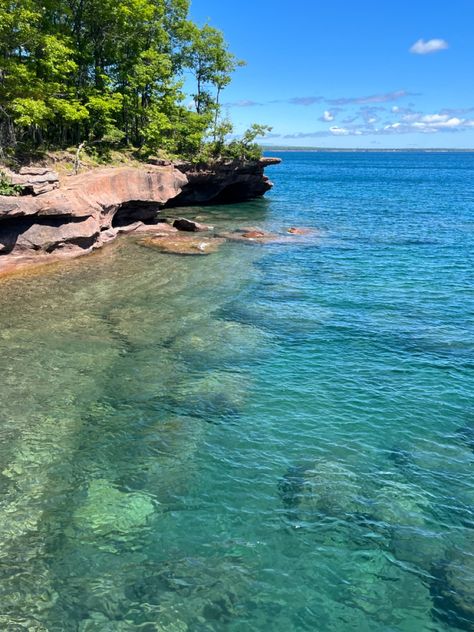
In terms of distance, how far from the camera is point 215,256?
34938 millimetres

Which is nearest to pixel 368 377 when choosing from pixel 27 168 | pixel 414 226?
pixel 27 168

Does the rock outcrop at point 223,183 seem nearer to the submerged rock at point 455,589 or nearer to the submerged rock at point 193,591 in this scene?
the submerged rock at point 193,591

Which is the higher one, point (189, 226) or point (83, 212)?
point (83, 212)

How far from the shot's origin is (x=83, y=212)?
32.5 m

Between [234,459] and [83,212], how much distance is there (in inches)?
958

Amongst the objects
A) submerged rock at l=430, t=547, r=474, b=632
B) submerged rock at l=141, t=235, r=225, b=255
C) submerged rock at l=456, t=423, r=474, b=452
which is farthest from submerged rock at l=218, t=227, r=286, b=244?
submerged rock at l=430, t=547, r=474, b=632

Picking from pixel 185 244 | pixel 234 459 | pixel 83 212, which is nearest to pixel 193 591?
pixel 234 459

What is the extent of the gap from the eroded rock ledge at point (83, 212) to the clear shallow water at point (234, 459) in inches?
158

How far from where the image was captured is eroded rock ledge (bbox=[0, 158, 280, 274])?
2898cm

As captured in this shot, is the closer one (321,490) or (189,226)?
(321,490)

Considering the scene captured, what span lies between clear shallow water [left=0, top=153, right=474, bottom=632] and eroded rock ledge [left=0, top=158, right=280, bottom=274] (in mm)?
4005

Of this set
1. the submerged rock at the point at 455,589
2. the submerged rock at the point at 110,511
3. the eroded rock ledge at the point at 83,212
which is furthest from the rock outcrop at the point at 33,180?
the submerged rock at the point at 455,589

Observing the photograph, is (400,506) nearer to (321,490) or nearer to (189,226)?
(321,490)

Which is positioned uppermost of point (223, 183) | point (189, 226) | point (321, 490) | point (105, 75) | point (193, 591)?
point (105, 75)
